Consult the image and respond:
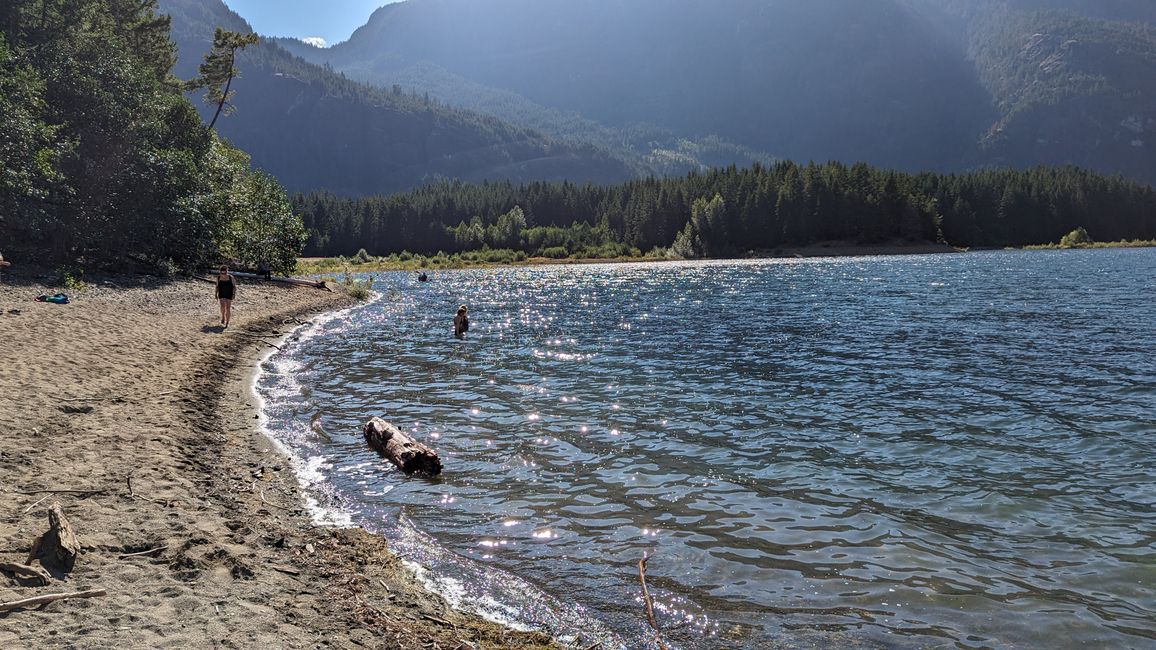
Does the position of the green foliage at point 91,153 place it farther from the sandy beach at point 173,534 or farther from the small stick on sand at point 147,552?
the small stick on sand at point 147,552

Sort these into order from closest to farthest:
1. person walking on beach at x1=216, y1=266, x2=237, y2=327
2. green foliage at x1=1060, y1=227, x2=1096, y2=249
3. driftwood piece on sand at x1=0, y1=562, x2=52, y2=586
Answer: driftwood piece on sand at x1=0, y1=562, x2=52, y2=586 < person walking on beach at x1=216, y1=266, x2=237, y2=327 < green foliage at x1=1060, y1=227, x2=1096, y2=249

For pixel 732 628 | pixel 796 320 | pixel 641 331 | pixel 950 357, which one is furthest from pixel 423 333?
pixel 732 628

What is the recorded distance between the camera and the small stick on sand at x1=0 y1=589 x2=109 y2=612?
19.7 ft

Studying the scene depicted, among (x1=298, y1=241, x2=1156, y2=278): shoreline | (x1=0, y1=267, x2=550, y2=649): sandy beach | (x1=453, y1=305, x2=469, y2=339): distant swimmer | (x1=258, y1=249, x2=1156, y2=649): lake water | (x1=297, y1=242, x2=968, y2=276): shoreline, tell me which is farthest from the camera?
(x1=297, y1=242, x2=968, y2=276): shoreline

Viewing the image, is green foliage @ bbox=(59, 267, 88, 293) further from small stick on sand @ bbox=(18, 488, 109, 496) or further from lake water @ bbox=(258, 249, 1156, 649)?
small stick on sand @ bbox=(18, 488, 109, 496)

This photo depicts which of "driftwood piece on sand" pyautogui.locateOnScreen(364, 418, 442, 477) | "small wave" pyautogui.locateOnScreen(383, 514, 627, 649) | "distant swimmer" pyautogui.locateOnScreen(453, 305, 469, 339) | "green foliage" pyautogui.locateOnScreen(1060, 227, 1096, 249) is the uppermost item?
"green foliage" pyautogui.locateOnScreen(1060, 227, 1096, 249)

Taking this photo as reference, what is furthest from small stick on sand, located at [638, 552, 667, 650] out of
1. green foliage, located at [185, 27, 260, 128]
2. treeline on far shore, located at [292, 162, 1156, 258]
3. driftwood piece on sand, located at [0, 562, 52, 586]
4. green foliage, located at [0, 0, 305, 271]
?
treeline on far shore, located at [292, 162, 1156, 258]

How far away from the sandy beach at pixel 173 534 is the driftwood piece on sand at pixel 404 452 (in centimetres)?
187

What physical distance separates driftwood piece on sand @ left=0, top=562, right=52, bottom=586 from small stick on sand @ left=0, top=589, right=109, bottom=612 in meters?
0.35

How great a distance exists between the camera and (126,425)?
42.4 feet

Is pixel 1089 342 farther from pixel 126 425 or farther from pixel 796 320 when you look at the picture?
pixel 126 425

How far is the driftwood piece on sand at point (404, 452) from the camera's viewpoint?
41.0 ft

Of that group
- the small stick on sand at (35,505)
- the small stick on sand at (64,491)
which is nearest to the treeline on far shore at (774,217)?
the small stick on sand at (64,491)

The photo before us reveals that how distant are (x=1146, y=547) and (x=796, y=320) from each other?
28.7 meters
